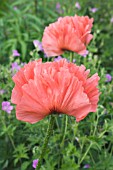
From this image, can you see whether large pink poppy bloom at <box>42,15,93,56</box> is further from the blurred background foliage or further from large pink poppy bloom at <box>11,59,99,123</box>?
large pink poppy bloom at <box>11,59,99,123</box>

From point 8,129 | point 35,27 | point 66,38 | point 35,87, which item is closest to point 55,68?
point 35,87

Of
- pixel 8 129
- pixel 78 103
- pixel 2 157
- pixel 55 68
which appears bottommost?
pixel 2 157

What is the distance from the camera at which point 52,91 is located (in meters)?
1.05

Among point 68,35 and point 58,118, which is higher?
point 68,35

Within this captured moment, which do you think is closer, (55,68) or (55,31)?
(55,68)

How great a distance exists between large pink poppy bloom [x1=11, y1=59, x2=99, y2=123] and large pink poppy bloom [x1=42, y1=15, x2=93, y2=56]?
497mm

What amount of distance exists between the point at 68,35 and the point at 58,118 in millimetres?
596

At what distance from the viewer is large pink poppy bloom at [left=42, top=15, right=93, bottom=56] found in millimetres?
1586

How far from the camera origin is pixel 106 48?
335 cm

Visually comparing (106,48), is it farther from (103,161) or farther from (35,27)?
(103,161)

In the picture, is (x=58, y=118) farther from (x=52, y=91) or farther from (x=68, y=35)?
(x=52, y=91)

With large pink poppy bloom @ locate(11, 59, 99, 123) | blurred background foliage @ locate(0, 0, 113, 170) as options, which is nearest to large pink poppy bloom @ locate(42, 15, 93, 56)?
blurred background foliage @ locate(0, 0, 113, 170)

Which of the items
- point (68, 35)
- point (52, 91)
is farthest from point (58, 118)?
point (52, 91)

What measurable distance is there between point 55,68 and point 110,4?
10.5ft
